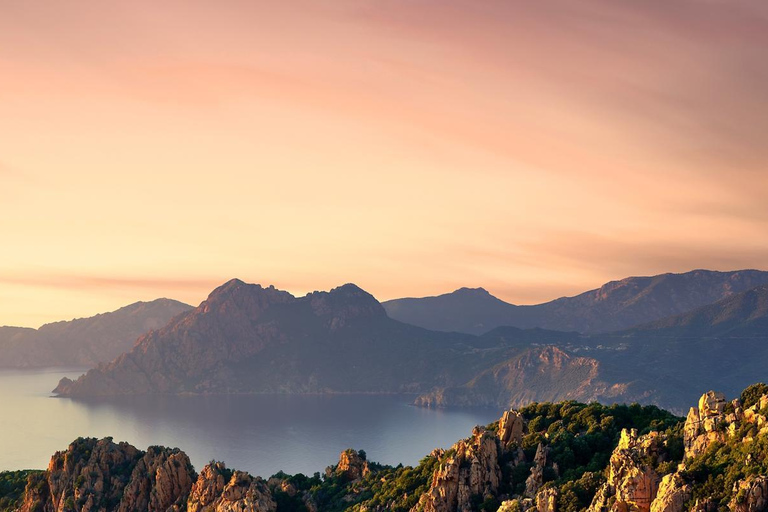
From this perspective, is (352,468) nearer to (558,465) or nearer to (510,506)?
(558,465)

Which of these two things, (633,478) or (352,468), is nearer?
(633,478)

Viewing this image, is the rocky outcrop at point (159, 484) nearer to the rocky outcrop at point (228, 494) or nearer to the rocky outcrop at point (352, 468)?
the rocky outcrop at point (228, 494)

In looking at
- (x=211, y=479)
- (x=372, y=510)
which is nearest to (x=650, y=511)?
(x=372, y=510)

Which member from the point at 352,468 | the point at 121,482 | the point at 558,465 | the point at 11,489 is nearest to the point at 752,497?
the point at 558,465

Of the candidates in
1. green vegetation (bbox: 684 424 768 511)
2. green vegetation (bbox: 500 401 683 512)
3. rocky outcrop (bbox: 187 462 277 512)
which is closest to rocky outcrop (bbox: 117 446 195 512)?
rocky outcrop (bbox: 187 462 277 512)

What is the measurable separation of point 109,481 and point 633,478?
72.2 m

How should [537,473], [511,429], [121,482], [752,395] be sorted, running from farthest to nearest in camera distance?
[121,482] → [511,429] → [537,473] → [752,395]

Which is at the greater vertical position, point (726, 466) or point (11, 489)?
point (726, 466)

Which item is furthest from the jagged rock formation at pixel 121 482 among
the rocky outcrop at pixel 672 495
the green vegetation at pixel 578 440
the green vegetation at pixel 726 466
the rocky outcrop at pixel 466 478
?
the green vegetation at pixel 726 466

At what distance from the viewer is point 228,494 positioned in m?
90.0

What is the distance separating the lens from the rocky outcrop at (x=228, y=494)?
8794 centimetres

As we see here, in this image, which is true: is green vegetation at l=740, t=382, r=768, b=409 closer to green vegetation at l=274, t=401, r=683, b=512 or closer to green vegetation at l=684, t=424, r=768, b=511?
green vegetation at l=684, t=424, r=768, b=511

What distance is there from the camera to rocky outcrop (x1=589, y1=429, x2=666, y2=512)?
56.5 meters

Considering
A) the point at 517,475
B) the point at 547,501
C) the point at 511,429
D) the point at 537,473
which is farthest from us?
the point at 511,429
